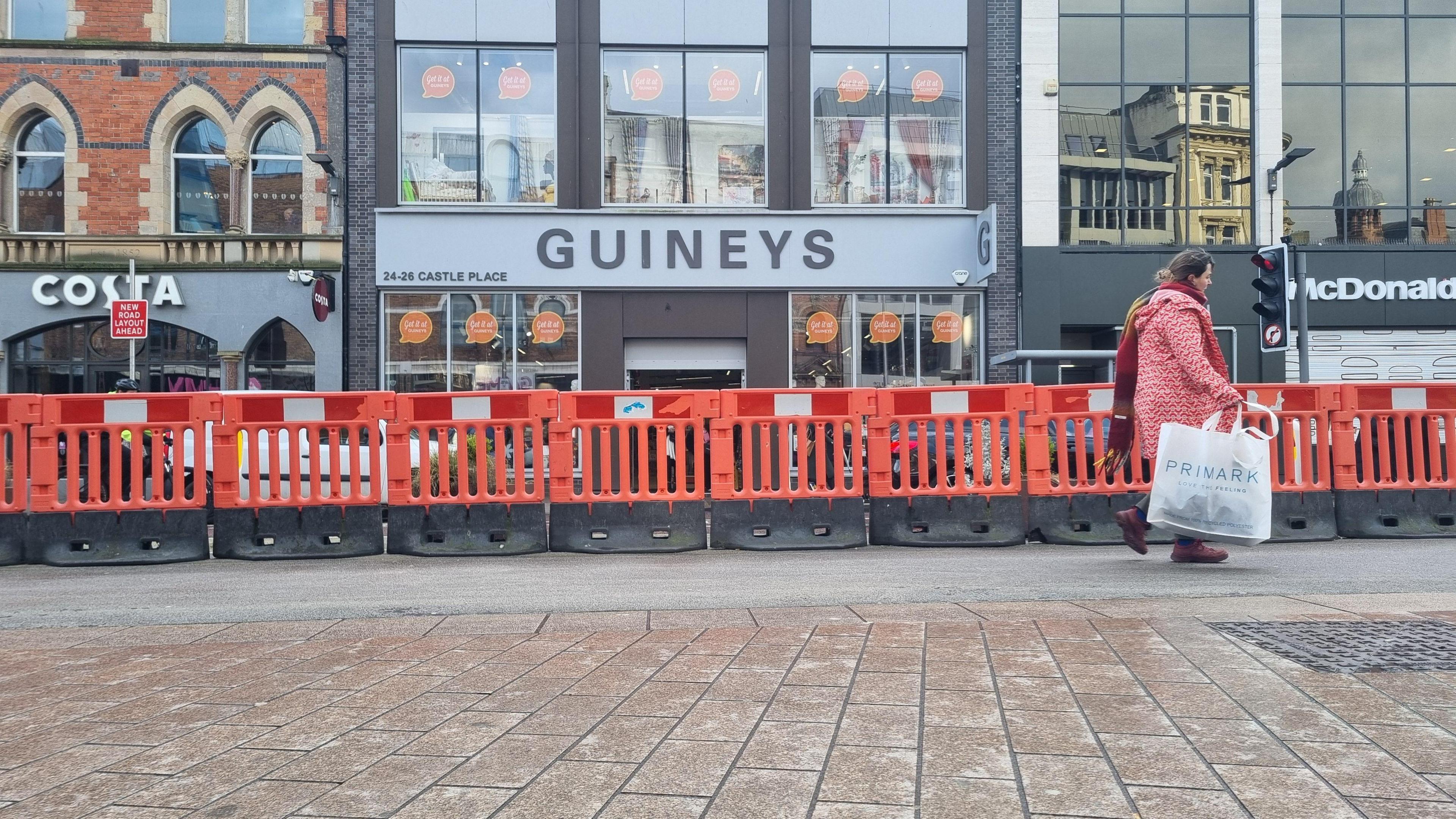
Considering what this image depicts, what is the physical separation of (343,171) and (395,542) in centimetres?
1284

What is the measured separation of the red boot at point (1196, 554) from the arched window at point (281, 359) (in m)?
16.8

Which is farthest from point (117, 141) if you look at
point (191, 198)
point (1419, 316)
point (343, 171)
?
point (1419, 316)

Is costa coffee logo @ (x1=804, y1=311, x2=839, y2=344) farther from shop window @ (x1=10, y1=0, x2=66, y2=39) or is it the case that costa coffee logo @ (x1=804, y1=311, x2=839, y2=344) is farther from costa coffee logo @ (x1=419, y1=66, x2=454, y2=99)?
shop window @ (x1=10, y1=0, x2=66, y2=39)

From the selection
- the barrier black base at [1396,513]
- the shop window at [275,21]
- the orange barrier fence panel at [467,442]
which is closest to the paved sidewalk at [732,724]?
the orange barrier fence panel at [467,442]

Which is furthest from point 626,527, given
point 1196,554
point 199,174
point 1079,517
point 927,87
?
point 199,174

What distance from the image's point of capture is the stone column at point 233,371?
19984 mm

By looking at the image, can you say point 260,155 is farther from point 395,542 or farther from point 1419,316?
point 1419,316

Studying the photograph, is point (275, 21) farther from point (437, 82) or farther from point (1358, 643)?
point (1358, 643)

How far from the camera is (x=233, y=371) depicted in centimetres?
2008

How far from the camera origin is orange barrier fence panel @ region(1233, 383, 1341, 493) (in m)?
8.55

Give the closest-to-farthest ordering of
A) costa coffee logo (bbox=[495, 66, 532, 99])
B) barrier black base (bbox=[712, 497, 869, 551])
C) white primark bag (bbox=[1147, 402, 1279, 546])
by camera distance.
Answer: white primark bag (bbox=[1147, 402, 1279, 546]), barrier black base (bbox=[712, 497, 869, 551]), costa coffee logo (bbox=[495, 66, 532, 99])

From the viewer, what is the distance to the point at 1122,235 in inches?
783

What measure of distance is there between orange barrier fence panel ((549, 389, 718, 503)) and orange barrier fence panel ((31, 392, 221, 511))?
2622 mm

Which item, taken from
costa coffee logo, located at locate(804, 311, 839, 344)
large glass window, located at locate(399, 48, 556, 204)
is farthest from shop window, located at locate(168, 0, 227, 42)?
costa coffee logo, located at locate(804, 311, 839, 344)
